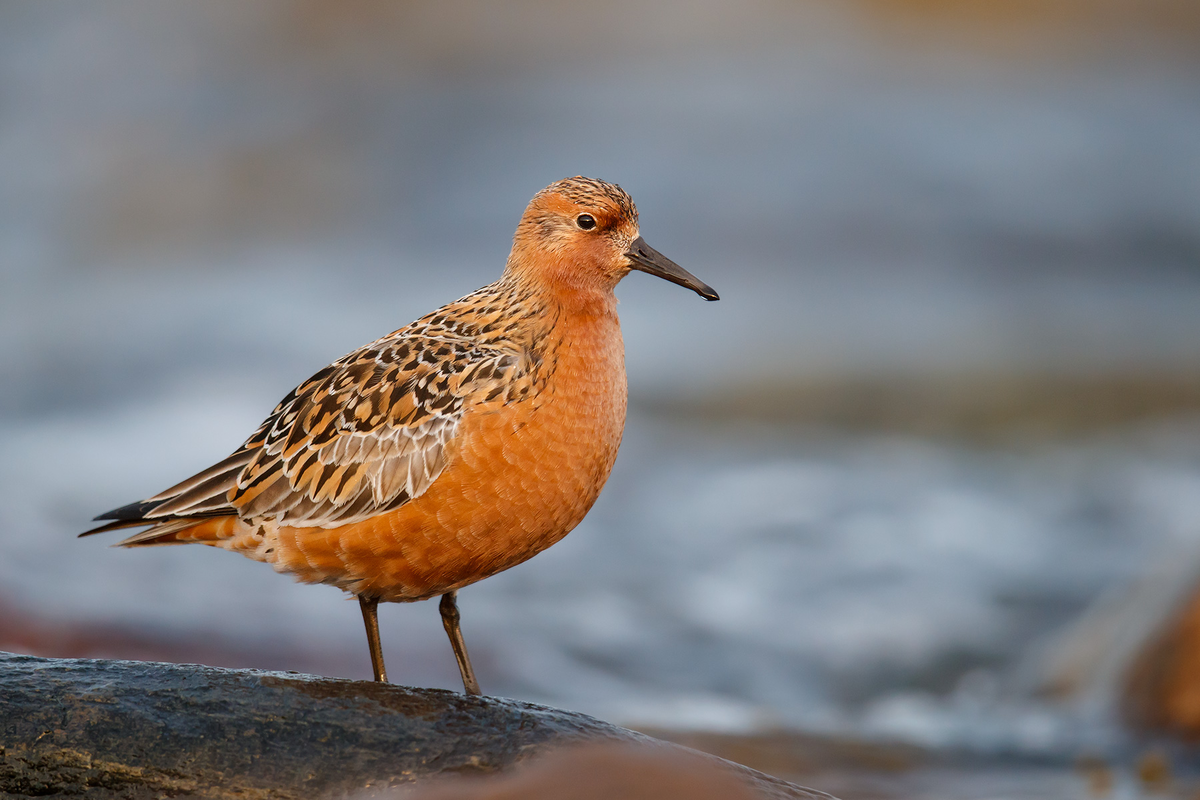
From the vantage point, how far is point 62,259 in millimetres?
26344

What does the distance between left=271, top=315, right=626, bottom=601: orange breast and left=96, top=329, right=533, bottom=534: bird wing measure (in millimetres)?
113

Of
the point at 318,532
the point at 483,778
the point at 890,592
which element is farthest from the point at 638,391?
the point at 483,778

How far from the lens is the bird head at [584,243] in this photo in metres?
6.87

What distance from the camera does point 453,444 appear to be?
6.24 m

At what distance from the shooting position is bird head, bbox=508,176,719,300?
6867 mm

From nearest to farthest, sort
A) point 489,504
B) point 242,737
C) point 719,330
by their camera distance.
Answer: point 242,737 → point 489,504 → point 719,330

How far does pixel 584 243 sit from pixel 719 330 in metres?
17.2

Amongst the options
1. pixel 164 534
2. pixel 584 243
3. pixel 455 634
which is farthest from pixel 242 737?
pixel 584 243

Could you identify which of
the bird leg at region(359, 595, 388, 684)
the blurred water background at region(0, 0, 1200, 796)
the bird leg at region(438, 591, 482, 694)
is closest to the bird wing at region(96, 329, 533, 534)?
the bird leg at region(359, 595, 388, 684)

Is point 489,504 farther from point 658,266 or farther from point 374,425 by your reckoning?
point 658,266

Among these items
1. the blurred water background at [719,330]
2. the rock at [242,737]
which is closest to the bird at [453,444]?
the rock at [242,737]

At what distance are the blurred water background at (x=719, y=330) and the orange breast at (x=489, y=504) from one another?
5701 millimetres

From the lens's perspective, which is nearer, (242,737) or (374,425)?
(242,737)

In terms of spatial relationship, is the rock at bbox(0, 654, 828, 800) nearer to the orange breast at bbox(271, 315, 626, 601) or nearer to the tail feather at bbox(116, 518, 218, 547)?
the orange breast at bbox(271, 315, 626, 601)
